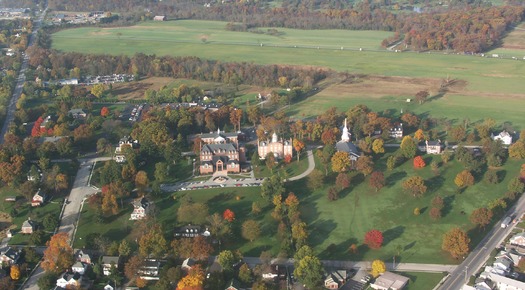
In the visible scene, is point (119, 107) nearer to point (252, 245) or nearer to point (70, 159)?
point (70, 159)

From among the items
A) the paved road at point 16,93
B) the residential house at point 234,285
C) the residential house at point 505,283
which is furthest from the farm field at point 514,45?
the paved road at point 16,93

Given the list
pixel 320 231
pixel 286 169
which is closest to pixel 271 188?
pixel 320 231

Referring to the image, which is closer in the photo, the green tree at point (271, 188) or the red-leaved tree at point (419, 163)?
the green tree at point (271, 188)

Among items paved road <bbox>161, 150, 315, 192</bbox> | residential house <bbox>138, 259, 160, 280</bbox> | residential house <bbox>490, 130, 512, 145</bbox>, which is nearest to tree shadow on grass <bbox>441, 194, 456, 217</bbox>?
paved road <bbox>161, 150, 315, 192</bbox>

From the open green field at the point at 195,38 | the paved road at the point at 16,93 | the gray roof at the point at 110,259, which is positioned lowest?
the gray roof at the point at 110,259

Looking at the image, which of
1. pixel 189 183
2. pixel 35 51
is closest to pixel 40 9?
pixel 35 51

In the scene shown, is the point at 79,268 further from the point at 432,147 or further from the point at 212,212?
the point at 432,147

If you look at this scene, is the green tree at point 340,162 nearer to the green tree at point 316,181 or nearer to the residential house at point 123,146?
the green tree at point 316,181

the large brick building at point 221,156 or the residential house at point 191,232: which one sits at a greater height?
the large brick building at point 221,156

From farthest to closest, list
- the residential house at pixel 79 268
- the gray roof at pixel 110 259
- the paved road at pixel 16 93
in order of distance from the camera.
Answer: the paved road at pixel 16 93
the gray roof at pixel 110 259
the residential house at pixel 79 268
